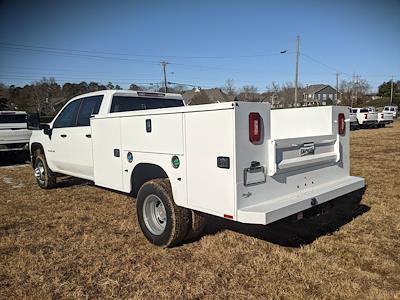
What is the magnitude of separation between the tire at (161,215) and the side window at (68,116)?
9.22ft

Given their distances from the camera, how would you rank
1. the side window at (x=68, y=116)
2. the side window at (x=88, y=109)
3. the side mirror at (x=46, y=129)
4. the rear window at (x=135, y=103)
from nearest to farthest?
the rear window at (x=135, y=103) → the side window at (x=88, y=109) → the side window at (x=68, y=116) → the side mirror at (x=46, y=129)

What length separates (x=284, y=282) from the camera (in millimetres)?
3270

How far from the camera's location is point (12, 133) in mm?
12484

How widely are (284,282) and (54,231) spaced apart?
345 cm

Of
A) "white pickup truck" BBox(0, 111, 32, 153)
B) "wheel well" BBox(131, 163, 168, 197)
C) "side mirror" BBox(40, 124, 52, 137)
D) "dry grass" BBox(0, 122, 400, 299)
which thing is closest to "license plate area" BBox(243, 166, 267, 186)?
"dry grass" BBox(0, 122, 400, 299)

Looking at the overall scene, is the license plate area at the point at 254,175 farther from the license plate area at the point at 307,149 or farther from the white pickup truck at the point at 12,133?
the white pickup truck at the point at 12,133

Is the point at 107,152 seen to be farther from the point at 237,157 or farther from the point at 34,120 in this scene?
the point at 34,120

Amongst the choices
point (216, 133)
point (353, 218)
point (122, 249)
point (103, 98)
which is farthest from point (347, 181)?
point (103, 98)

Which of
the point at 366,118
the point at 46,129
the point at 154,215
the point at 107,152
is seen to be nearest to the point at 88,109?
the point at 107,152

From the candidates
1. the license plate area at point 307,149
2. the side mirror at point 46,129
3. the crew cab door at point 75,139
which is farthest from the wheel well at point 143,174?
the side mirror at point 46,129

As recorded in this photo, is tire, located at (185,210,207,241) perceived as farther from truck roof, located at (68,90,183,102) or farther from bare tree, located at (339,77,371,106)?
bare tree, located at (339,77,371,106)

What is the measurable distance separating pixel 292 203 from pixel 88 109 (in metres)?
4.06

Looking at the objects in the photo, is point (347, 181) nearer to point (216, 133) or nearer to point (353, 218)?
point (353, 218)

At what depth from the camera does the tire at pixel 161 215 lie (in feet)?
12.8
